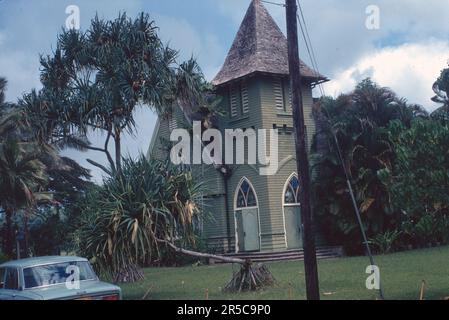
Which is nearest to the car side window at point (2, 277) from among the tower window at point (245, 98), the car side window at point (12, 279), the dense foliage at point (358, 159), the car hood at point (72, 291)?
the car side window at point (12, 279)

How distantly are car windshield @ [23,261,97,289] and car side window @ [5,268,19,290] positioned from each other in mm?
197

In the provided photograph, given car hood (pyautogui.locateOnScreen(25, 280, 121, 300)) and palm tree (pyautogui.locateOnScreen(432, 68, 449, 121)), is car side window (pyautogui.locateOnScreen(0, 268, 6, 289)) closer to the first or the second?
car hood (pyautogui.locateOnScreen(25, 280, 121, 300))

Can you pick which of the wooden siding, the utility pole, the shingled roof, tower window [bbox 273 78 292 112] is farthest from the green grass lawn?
the shingled roof

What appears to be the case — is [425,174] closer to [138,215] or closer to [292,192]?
[138,215]

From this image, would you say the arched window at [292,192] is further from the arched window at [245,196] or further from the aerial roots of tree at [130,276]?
the aerial roots of tree at [130,276]

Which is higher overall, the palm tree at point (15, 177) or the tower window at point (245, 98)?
the tower window at point (245, 98)

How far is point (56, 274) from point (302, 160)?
4886 millimetres

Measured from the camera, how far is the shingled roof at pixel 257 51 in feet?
83.5

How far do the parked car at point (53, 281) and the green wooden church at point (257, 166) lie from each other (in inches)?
538

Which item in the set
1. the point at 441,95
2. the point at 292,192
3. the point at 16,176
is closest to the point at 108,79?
the point at 16,176

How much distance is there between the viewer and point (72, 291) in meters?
9.95

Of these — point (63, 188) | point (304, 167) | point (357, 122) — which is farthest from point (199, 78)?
point (63, 188)

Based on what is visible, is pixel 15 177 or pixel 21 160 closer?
pixel 15 177
